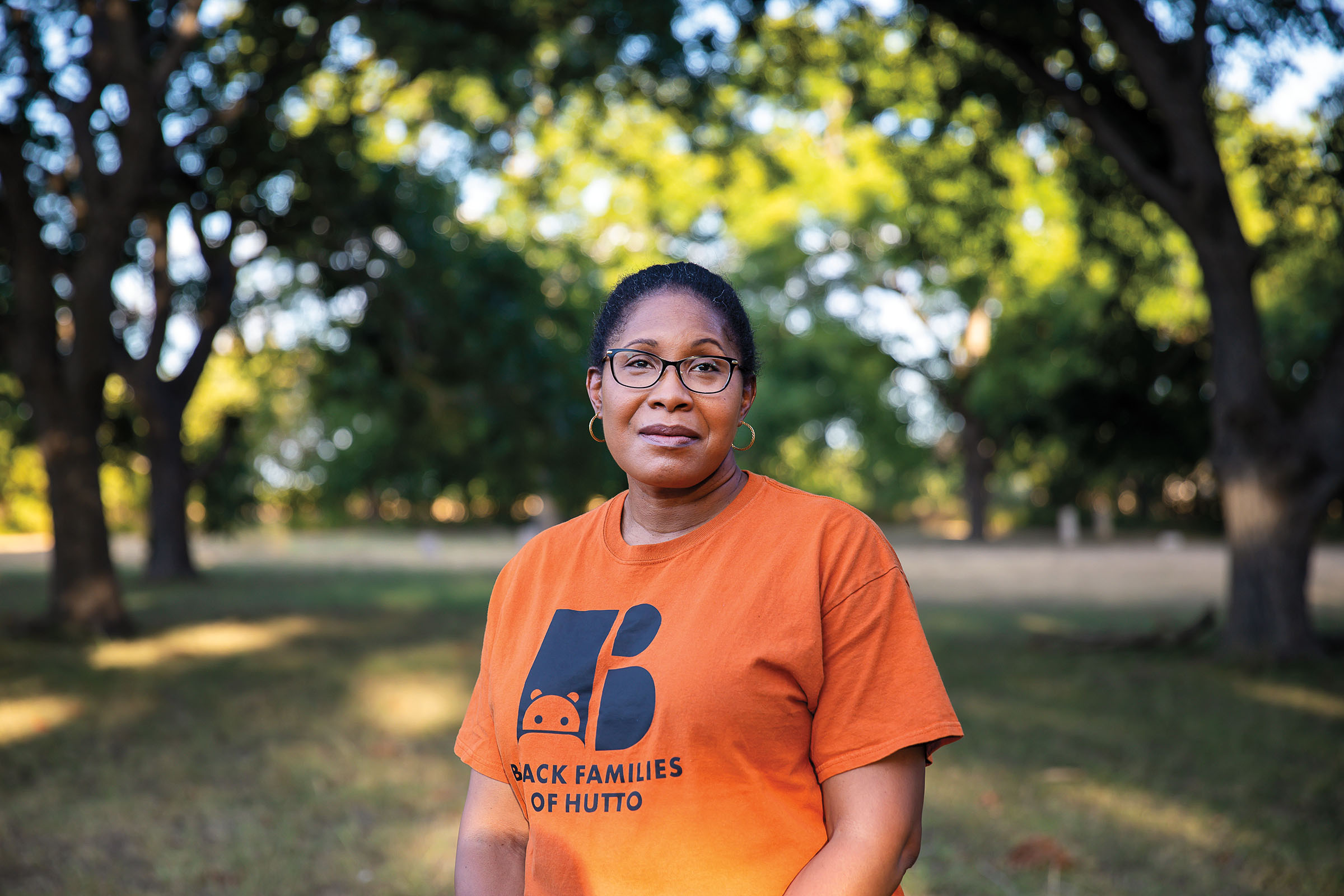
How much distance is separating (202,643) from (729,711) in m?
11.2

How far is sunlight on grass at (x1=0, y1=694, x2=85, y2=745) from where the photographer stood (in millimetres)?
7324

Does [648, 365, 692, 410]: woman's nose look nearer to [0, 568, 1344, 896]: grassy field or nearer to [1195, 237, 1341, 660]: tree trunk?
[0, 568, 1344, 896]: grassy field

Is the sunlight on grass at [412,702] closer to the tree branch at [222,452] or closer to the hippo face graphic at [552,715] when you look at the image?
the hippo face graphic at [552,715]

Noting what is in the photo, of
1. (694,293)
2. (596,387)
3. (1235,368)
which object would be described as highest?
(1235,368)

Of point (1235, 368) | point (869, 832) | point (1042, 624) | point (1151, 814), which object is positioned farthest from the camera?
point (1042, 624)

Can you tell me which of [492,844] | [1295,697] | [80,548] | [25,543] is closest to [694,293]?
[492,844]

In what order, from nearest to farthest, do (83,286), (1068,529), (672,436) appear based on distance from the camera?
(672,436) → (83,286) → (1068,529)

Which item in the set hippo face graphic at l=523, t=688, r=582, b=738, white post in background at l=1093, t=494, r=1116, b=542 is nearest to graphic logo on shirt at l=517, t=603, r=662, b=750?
hippo face graphic at l=523, t=688, r=582, b=738

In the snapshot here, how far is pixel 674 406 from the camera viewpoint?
6.55ft

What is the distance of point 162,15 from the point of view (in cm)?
1329

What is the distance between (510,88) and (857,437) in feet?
76.5

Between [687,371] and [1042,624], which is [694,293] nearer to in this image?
[687,371]

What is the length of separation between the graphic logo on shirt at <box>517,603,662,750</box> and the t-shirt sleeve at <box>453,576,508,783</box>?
0.18 metres

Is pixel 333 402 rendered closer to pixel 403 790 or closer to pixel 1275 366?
→ pixel 403 790
